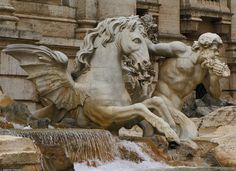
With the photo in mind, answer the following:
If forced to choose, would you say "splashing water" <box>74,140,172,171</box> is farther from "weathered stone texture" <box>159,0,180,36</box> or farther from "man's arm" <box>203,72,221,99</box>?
"weathered stone texture" <box>159,0,180,36</box>

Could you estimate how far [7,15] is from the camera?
1532cm

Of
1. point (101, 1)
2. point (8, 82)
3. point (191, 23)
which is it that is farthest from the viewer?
point (191, 23)

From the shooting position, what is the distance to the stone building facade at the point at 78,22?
15.2 m

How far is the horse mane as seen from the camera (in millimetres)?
12492

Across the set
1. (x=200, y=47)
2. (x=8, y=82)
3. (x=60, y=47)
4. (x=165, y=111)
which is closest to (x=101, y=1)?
(x=60, y=47)

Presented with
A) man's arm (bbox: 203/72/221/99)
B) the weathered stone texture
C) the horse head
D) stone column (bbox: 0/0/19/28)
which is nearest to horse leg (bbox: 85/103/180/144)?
the horse head

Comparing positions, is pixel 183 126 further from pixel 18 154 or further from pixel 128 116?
pixel 18 154

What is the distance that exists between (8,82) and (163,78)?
3.30 m

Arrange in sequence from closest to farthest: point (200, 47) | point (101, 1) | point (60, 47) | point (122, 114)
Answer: point (122, 114) < point (200, 47) < point (60, 47) < point (101, 1)

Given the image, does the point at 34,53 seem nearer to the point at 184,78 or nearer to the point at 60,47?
the point at 184,78

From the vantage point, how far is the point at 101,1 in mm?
18391

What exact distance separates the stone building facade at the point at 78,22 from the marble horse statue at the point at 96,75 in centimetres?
225

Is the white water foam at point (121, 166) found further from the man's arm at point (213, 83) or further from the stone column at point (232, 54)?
the stone column at point (232, 54)

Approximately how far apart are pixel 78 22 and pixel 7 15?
3040 millimetres
